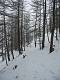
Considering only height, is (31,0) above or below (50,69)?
above

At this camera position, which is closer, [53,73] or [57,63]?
[53,73]

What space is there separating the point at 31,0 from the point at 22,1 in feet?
15.9

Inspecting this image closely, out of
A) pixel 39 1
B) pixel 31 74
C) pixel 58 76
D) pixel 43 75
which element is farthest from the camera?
pixel 39 1

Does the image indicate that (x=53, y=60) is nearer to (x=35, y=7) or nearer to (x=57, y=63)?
(x=57, y=63)

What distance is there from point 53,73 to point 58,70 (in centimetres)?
48

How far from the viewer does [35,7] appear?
35.8m

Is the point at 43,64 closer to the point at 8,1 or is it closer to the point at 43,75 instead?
the point at 43,75

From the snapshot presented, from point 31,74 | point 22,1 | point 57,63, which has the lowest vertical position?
point 31,74

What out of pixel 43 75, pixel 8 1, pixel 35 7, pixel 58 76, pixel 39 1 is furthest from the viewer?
pixel 35 7

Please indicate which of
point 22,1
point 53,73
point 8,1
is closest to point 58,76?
point 53,73

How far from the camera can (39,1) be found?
3186 cm

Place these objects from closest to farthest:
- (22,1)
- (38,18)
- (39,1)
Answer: (22,1), (39,1), (38,18)

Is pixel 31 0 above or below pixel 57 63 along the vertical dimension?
above

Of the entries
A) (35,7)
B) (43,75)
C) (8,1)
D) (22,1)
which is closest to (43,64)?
(43,75)
